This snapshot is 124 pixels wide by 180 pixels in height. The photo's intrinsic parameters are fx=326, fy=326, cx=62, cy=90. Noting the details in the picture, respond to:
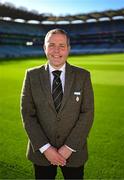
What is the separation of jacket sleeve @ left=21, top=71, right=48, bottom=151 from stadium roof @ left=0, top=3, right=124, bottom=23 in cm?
7214

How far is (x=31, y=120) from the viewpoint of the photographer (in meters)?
3.85

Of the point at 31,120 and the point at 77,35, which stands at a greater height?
the point at 31,120

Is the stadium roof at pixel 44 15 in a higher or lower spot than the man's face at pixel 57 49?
lower

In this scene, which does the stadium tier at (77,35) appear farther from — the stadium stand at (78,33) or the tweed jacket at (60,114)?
the tweed jacket at (60,114)

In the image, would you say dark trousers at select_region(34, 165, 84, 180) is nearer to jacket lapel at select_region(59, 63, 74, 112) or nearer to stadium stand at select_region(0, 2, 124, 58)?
jacket lapel at select_region(59, 63, 74, 112)

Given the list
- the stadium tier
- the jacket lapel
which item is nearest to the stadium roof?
the stadium tier

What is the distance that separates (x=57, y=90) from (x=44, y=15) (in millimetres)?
85947

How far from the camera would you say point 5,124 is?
31.0 feet

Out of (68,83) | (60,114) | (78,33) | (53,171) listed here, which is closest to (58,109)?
(60,114)

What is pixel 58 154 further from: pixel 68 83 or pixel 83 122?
pixel 68 83

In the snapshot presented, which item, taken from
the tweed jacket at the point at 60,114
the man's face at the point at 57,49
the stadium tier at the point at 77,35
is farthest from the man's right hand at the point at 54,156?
the stadium tier at the point at 77,35

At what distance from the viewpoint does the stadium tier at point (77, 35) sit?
77625 millimetres

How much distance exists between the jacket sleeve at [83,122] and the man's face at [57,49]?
1.27 ft

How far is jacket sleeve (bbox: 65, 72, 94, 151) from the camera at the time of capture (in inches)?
148
